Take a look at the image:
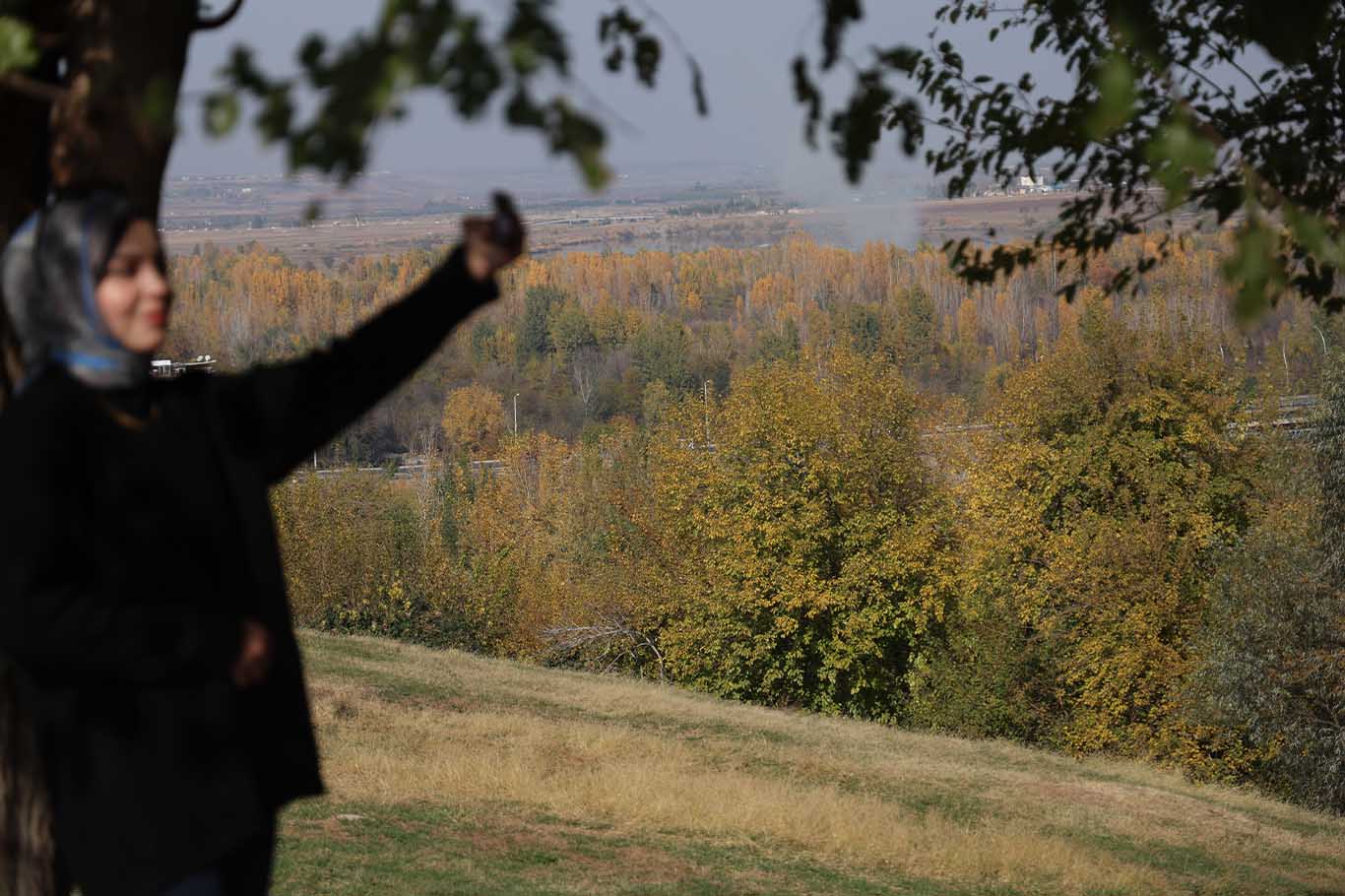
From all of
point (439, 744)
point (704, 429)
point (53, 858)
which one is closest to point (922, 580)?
point (704, 429)

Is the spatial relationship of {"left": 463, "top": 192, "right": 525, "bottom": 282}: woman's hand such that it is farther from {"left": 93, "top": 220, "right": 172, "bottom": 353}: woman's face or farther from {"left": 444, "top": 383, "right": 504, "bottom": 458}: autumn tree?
{"left": 444, "top": 383, "right": 504, "bottom": 458}: autumn tree

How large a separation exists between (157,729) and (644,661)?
48.1m

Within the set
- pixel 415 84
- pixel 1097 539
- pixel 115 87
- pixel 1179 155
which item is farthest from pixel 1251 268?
pixel 1097 539

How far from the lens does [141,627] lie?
7.36 feet

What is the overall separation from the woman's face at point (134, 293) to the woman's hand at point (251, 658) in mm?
524

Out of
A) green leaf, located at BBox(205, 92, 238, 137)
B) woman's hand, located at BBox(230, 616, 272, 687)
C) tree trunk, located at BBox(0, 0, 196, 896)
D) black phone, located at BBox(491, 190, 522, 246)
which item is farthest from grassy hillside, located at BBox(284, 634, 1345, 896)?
green leaf, located at BBox(205, 92, 238, 137)

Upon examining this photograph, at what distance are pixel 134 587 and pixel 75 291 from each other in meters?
0.51

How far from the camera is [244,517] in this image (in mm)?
2445

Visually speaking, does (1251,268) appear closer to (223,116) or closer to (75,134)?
(223,116)

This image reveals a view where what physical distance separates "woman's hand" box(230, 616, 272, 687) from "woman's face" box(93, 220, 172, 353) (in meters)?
0.52

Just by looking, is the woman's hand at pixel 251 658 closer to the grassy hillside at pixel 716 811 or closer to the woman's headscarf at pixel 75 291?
the woman's headscarf at pixel 75 291

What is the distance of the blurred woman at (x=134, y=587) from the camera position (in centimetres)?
224

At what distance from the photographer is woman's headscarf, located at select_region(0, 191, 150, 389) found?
7.73 ft

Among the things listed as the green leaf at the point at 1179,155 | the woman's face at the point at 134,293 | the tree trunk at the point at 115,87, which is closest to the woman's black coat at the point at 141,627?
the woman's face at the point at 134,293
